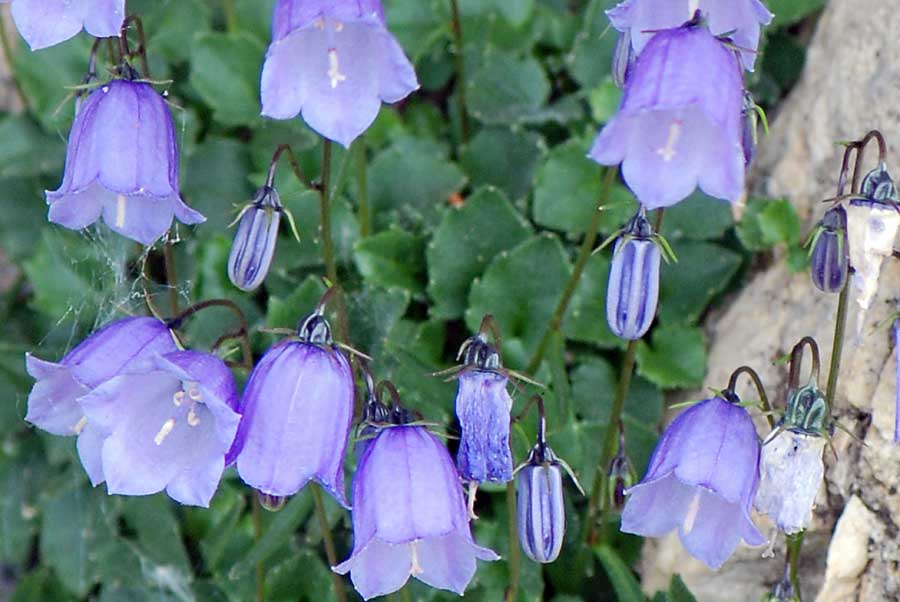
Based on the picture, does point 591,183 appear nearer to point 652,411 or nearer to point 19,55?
point 652,411

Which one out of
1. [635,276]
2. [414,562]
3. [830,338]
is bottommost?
[414,562]

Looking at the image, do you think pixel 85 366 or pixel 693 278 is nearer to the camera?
pixel 85 366

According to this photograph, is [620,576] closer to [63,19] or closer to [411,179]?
[411,179]

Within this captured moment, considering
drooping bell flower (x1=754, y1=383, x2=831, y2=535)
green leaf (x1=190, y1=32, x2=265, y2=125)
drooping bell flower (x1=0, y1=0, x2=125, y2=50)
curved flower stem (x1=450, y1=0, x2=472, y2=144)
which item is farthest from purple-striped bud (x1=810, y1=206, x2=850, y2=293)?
green leaf (x1=190, y1=32, x2=265, y2=125)

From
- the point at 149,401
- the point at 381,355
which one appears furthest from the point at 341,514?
the point at 149,401

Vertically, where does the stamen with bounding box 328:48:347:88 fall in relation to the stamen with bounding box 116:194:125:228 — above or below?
above

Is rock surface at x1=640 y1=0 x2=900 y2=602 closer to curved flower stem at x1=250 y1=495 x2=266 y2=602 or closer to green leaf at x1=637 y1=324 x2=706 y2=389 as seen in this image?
green leaf at x1=637 y1=324 x2=706 y2=389

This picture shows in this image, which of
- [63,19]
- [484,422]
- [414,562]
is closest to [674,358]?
[484,422]
